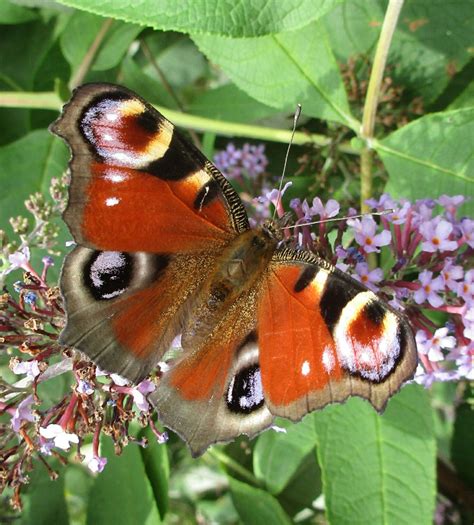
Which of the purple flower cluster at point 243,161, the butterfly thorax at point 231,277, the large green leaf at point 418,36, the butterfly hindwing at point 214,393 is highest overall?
the large green leaf at point 418,36

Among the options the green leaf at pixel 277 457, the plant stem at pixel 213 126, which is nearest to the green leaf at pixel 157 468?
the green leaf at pixel 277 457

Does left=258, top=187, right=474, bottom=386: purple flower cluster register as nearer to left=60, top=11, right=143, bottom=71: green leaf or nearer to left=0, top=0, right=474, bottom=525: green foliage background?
left=0, top=0, right=474, bottom=525: green foliage background

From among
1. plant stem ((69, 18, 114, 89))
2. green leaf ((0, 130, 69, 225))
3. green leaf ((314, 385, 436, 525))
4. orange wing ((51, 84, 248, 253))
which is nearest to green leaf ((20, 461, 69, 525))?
green leaf ((0, 130, 69, 225))

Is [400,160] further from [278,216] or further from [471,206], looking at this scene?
[278,216]

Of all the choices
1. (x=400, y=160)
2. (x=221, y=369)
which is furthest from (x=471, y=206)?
(x=221, y=369)

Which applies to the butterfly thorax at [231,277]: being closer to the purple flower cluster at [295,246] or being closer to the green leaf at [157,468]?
the purple flower cluster at [295,246]

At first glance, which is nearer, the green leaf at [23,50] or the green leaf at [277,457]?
the green leaf at [277,457]

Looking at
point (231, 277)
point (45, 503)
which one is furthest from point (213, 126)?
point (45, 503)
